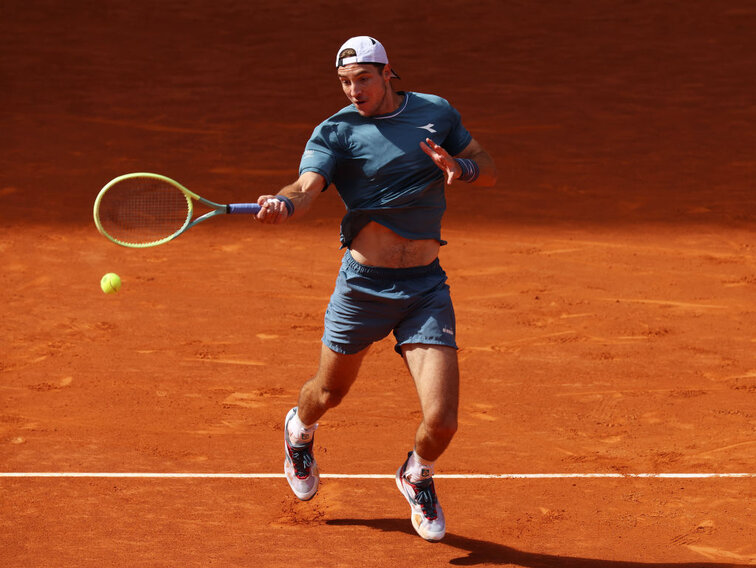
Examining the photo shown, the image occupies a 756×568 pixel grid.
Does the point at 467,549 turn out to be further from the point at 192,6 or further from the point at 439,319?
the point at 192,6

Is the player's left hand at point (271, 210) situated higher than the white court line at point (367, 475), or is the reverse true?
the player's left hand at point (271, 210)

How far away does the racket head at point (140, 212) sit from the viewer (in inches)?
193

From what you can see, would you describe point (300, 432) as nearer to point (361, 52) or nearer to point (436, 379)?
point (436, 379)

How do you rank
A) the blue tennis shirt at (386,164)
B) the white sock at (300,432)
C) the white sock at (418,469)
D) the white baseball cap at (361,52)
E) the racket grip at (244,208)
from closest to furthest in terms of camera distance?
the racket grip at (244,208)
the white baseball cap at (361,52)
the blue tennis shirt at (386,164)
the white sock at (418,469)
the white sock at (300,432)

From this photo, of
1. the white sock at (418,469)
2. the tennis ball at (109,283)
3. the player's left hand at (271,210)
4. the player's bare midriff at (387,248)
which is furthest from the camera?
the tennis ball at (109,283)

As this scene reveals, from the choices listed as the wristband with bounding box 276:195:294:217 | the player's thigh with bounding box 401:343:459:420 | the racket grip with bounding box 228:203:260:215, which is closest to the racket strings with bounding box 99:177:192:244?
the racket grip with bounding box 228:203:260:215

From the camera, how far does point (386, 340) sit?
26.6 ft

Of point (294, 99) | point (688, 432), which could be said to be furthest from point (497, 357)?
point (294, 99)

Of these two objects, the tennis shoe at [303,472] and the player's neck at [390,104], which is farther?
the tennis shoe at [303,472]

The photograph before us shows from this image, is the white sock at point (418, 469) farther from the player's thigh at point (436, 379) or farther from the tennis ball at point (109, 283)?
the tennis ball at point (109, 283)

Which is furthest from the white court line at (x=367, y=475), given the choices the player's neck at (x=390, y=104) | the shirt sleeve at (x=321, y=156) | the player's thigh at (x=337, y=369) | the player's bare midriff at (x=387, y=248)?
the player's neck at (x=390, y=104)

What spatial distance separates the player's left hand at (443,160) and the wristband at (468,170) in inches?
2.2

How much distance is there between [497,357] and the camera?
7.66 metres

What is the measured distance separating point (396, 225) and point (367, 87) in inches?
24.1
